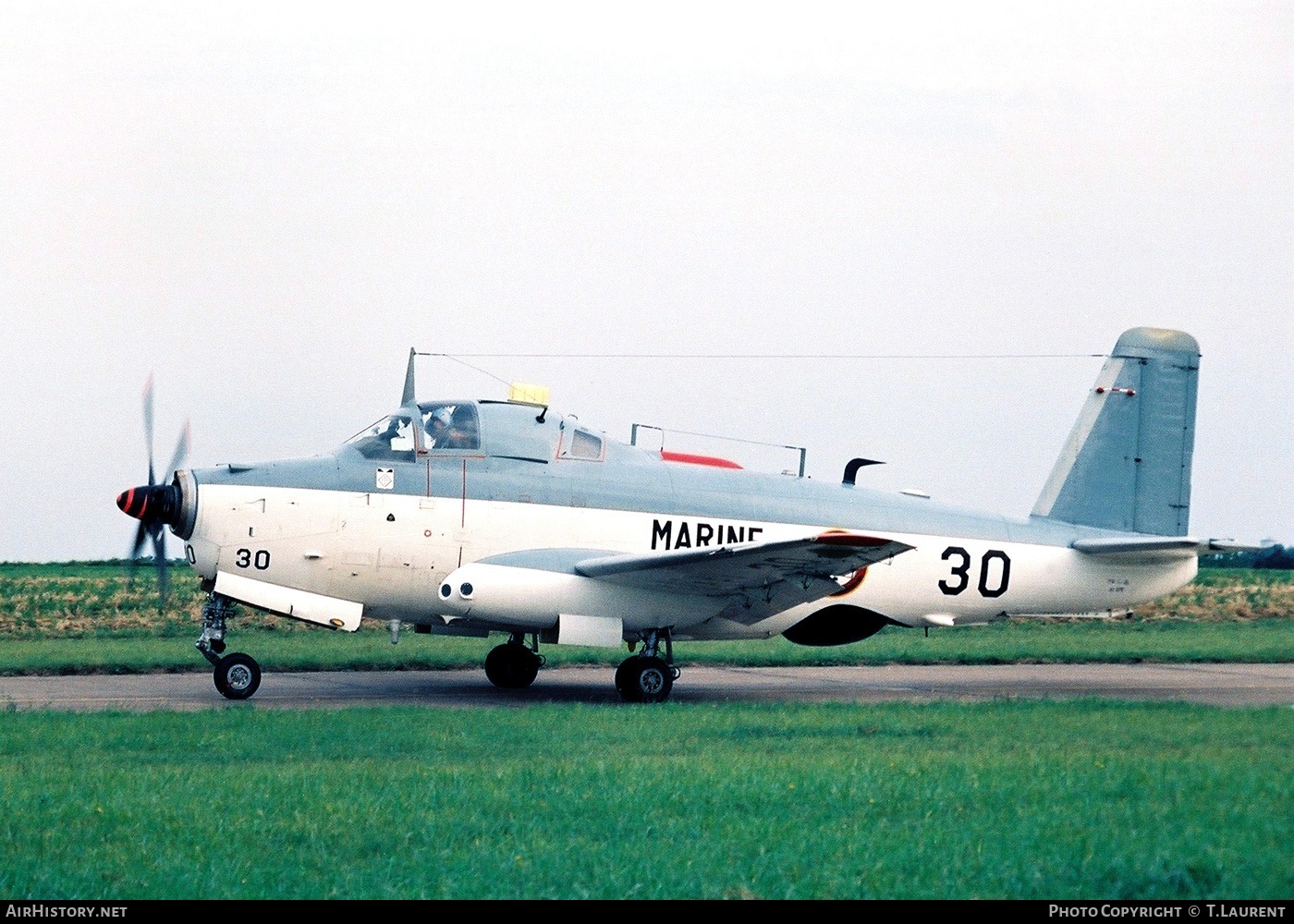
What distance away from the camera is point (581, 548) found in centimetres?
1734

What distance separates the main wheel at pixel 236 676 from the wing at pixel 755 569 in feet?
13.1

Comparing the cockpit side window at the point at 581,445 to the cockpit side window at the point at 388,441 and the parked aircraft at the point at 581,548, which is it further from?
the cockpit side window at the point at 388,441

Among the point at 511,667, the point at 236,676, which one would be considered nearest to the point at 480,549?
the point at 511,667

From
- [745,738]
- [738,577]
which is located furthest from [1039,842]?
[738,577]

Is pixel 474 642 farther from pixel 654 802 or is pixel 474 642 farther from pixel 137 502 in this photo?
pixel 654 802

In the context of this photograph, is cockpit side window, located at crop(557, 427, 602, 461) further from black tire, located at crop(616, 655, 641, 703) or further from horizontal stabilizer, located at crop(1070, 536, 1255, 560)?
horizontal stabilizer, located at crop(1070, 536, 1255, 560)

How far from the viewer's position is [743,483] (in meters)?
18.5

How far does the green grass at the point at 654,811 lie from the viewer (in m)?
7.02

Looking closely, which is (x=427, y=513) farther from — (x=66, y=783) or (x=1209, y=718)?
(x=1209, y=718)

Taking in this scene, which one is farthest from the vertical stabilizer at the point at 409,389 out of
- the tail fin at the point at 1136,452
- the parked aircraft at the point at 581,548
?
the tail fin at the point at 1136,452

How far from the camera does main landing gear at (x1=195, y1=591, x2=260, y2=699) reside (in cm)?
1628

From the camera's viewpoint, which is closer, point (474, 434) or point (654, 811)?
point (654, 811)

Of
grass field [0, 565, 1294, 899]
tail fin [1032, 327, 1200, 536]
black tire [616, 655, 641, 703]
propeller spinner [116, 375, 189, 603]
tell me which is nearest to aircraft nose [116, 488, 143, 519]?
propeller spinner [116, 375, 189, 603]

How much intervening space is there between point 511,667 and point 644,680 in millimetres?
2582
